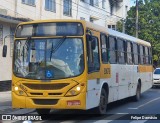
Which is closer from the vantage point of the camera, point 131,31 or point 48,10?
point 48,10

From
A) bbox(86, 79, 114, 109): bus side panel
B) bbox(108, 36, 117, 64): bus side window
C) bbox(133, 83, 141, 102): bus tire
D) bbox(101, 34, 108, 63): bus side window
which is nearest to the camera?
bbox(86, 79, 114, 109): bus side panel

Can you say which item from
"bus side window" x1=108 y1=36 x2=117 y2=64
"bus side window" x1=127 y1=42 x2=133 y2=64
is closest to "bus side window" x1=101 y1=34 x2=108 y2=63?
"bus side window" x1=108 y1=36 x2=117 y2=64

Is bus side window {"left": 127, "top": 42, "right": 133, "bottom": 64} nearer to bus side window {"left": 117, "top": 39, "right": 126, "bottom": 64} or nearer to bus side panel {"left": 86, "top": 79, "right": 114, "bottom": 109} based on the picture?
bus side window {"left": 117, "top": 39, "right": 126, "bottom": 64}

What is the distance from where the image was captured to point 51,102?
39.3ft

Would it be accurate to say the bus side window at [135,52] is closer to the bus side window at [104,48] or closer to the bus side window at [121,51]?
the bus side window at [121,51]

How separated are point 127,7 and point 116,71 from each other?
119 feet

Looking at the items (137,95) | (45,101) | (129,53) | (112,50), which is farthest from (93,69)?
(137,95)

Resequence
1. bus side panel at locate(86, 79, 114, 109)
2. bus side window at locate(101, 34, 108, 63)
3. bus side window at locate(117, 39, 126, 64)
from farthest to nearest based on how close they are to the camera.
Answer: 1. bus side window at locate(117, 39, 126, 64)
2. bus side window at locate(101, 34, 108, 63)
3. bus side panel at locate(86, 79, 114, 109)

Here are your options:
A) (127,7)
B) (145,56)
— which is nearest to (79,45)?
(145,56)

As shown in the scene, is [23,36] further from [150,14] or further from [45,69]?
[150,14]

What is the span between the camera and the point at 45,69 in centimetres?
1210

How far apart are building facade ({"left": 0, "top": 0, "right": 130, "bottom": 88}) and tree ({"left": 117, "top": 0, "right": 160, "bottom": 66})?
1822 millimetres

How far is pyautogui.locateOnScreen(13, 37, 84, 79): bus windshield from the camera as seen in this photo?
1198 centimetres

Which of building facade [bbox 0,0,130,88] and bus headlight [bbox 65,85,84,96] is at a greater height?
building facade [bbox 0,0,130,88]
